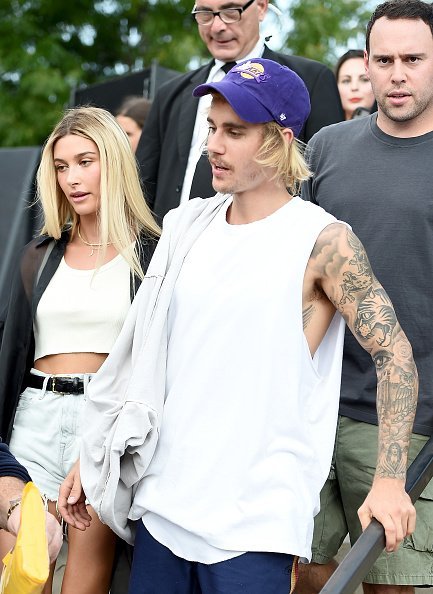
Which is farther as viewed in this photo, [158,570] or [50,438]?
[50,438]

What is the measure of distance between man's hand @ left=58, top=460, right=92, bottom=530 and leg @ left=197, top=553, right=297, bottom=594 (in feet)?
1.59

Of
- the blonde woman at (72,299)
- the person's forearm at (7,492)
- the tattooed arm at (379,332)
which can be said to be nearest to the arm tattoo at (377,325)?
the tattooed arm at (379,332)

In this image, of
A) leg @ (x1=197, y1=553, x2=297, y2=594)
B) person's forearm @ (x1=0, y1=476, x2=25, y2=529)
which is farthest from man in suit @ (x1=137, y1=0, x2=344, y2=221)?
leg @ (x1=197, y1=553, x2=297, y2=594)

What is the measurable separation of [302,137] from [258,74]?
5.14 ft

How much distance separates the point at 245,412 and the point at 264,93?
0.85 metres

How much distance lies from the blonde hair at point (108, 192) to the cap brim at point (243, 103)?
111 centimetres

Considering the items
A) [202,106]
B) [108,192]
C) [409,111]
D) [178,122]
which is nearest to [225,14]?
[202,106]

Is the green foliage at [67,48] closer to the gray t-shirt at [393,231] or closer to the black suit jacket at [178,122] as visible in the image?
the black suit jacket at [178,122]

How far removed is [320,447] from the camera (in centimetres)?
282

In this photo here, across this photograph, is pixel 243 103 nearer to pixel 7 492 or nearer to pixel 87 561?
pixel 7 492

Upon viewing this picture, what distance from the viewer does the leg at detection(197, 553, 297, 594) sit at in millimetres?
2682

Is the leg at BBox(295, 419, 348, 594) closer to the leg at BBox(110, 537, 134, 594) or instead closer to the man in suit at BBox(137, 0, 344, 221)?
the leg at BBox(110, 537, 134, 594)

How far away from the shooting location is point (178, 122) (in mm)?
4719

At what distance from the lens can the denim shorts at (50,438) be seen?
366 cm
